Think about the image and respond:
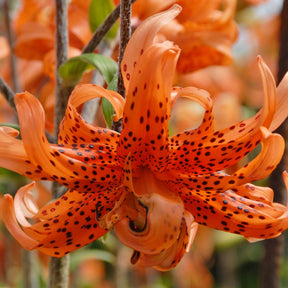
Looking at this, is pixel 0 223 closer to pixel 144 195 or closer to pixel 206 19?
pixel 206 19

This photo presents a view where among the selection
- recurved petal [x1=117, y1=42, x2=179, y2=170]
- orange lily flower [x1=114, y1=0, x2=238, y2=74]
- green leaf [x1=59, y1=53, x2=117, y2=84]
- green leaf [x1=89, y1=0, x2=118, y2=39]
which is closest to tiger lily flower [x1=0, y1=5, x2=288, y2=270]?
recurved petal [x1=117, y1=42, x2=179, y2=170]

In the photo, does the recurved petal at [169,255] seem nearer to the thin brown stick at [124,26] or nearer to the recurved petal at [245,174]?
the recurved petal at [245,174]

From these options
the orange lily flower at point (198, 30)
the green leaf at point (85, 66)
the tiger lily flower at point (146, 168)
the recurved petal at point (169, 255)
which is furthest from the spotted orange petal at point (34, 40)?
the recurved petal at point (169, 255)

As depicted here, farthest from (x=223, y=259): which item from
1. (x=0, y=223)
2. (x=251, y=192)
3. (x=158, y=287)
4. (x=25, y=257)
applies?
(x=251, y=192)

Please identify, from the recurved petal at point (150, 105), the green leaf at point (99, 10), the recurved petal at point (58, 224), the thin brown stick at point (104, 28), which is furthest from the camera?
the green leaf at point (99, 10)

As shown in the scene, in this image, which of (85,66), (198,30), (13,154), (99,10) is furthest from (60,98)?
(198,30)

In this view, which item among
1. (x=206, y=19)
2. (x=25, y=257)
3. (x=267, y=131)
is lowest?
(x=25, y=257)

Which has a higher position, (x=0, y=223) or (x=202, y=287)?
(x=0, y=223)

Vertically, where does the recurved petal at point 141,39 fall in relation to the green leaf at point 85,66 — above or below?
above
